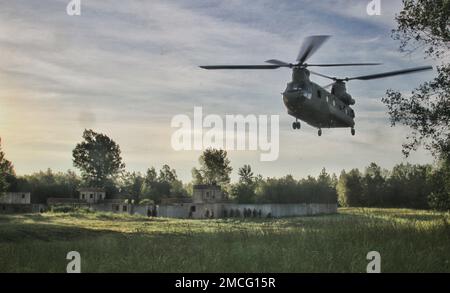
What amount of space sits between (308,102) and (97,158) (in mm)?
105985

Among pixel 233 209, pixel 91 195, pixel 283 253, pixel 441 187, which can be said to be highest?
pixel 441 187

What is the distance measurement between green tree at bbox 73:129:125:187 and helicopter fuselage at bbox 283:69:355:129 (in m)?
103

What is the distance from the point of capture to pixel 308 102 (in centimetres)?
2634

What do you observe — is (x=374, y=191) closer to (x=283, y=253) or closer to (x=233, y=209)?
(x=233, y=209)

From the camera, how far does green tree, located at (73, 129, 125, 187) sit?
12575 centimetres

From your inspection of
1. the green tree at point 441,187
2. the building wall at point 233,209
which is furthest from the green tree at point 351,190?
the green tree at point 441,187

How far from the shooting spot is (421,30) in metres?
25.8

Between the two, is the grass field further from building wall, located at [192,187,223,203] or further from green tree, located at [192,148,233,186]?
green tree, located at [192,148,233,186]

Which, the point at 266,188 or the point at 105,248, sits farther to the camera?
the point at 266,188

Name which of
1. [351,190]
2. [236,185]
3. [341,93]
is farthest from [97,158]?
[341,93]

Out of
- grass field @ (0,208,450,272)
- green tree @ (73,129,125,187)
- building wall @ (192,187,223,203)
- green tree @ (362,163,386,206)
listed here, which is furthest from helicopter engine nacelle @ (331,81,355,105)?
green tree @ (73,129,125,187)
